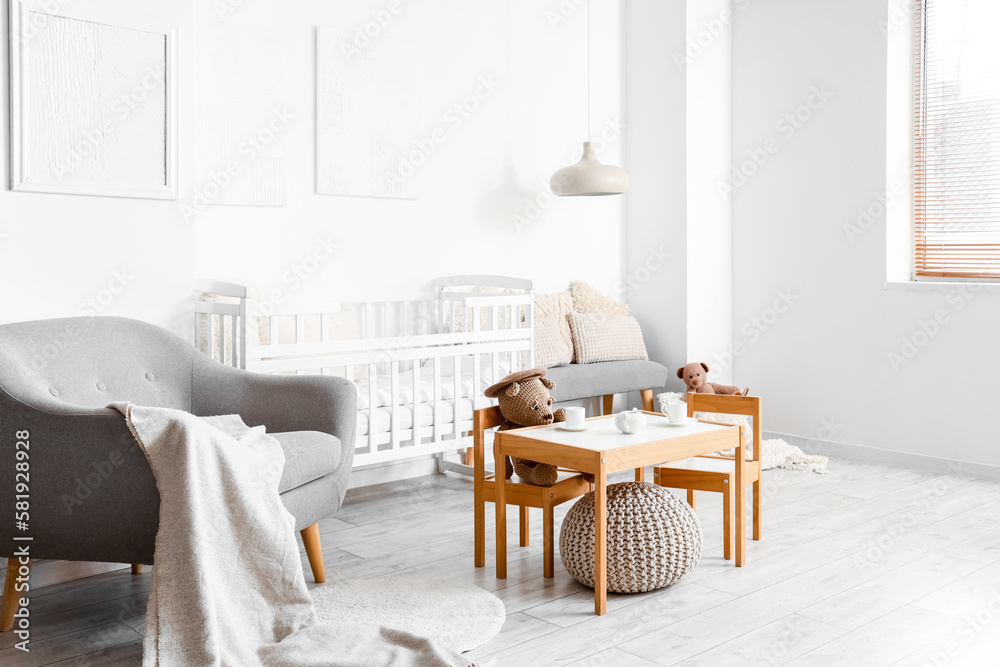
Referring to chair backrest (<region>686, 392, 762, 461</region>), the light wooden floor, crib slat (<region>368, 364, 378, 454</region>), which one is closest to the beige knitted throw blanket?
the light wooden floor

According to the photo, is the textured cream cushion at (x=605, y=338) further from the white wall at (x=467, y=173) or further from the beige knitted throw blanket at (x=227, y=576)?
the beige knitted throw blanket at (x=227, y=576)

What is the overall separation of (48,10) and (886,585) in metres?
2.83

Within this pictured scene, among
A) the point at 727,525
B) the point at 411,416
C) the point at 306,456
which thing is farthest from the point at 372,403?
the point at 727,525

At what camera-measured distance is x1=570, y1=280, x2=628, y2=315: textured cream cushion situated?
4332 millimetres

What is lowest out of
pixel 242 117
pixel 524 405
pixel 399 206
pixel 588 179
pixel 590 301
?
pixel 524 405

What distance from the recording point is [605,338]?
13.8ft

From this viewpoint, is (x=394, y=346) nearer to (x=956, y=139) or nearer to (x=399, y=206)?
(x=399, y=206)

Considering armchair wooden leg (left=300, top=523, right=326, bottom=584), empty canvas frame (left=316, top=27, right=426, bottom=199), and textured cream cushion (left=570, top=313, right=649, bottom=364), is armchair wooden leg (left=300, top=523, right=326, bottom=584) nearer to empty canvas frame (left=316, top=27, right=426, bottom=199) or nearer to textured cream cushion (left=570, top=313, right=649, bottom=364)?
empty canvas frame (left=316, top=27, right=426, bottom=199)

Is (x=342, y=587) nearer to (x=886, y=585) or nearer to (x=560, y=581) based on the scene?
(x=560, y=581)

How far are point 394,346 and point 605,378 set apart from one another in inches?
50.2

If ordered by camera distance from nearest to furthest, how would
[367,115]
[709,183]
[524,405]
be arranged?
1. [524,405]
2. [367,115]
3. [709,183]

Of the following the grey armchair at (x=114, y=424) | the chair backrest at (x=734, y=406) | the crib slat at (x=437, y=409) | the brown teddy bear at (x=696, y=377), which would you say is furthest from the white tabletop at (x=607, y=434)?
the brown teddy bear at (x=696, y=377)

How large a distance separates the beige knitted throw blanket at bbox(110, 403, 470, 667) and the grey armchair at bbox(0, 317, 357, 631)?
0.29 feet

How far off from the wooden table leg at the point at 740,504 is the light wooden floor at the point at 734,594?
59mm
